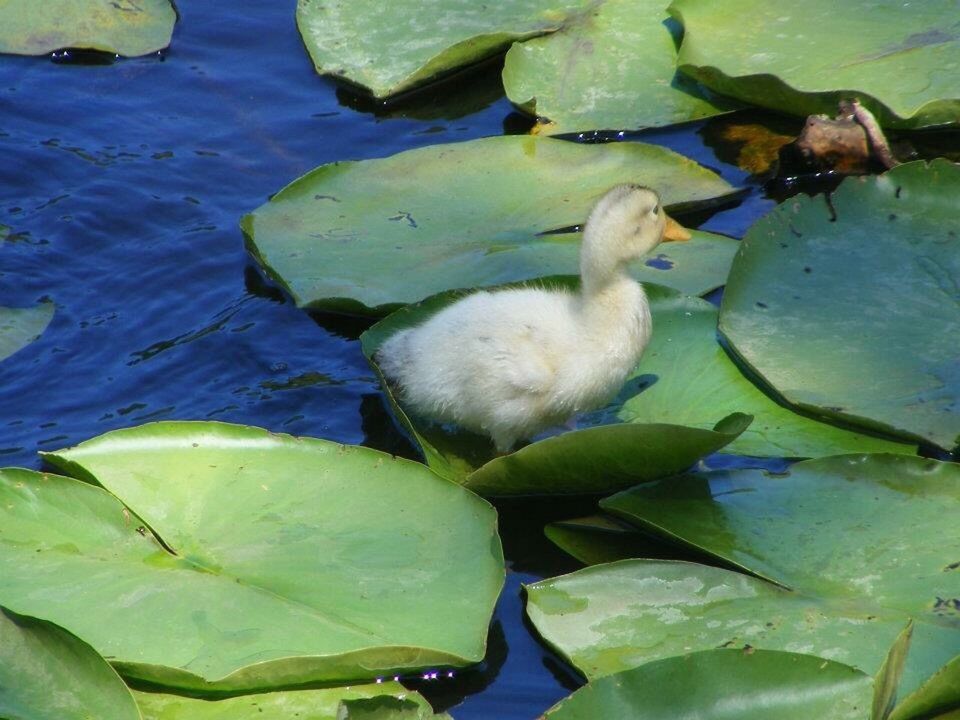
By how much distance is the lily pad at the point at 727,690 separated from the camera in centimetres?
253

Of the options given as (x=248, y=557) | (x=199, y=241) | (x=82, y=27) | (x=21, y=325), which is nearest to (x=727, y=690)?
(x=248, y=557)

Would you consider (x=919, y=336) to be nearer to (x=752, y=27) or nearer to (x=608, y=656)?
(x=608, y=656)

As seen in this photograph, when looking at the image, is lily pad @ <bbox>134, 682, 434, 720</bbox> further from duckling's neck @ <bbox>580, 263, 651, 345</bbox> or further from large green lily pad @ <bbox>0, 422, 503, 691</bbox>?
duckling's neck @ <bbox>580, 263, 651, 345</bbox>

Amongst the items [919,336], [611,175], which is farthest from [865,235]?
[611,175]

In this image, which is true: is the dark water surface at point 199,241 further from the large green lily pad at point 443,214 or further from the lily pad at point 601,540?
the large green lily pad at point 443,214

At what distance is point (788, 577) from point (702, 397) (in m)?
0.84

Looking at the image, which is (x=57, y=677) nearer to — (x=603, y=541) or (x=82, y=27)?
(x=603, y=541)

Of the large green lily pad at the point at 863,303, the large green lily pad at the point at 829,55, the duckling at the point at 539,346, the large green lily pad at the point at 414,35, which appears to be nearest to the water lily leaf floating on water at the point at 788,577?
the large green lily pad at the point at 863,303

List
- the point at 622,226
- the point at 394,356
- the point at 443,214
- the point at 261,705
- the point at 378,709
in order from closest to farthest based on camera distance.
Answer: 1. the point at 378,709
2. the point at 261,705
3. the point at 622,226
4. the point at 394,356
5. the point at 443,214

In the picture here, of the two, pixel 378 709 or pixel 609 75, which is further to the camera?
pixel 609 75

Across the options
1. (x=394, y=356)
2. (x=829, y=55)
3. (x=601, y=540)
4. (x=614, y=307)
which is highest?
(x=829, y=55)

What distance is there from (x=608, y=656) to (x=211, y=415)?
165cm

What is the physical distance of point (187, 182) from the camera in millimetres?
5242

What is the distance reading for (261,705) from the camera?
9.42 ft
